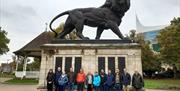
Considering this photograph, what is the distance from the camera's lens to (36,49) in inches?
1281

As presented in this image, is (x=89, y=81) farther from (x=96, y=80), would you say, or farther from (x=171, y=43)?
(x=171, y=43)

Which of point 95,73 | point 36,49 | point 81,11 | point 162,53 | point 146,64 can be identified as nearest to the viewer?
point 95,73

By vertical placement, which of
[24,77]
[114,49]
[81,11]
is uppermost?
[81,11]

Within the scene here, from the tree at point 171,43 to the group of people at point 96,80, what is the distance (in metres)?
24.1

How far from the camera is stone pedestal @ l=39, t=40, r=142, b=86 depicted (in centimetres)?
1292

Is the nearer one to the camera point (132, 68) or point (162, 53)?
point (132, 68)

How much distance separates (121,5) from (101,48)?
2.37 meters

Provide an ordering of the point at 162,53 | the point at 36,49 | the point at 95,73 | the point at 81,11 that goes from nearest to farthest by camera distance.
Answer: the point at 95,73, the point at 81,11, the point at 36,49, the point at 162,53

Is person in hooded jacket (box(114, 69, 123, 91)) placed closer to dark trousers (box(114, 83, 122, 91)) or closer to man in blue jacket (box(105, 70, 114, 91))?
dark trousers (box(114, 83, 122, 91))

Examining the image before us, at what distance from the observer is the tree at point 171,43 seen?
3538 centimetres

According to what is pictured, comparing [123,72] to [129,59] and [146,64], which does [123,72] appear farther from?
[146,64]

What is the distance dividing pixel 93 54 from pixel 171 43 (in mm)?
26540

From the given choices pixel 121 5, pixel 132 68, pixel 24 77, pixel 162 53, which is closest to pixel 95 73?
pixel 132 68

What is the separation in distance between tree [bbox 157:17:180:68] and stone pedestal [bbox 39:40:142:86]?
909 inches
